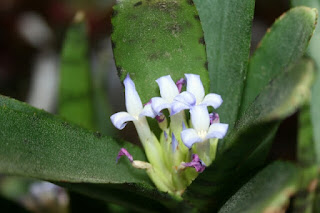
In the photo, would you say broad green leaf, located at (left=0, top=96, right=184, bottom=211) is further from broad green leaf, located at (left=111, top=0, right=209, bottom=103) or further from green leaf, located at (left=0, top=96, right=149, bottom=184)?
broad green leaf, located at (left=111, top=0, right=209, bottom=103)

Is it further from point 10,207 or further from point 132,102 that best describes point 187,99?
point 10,207

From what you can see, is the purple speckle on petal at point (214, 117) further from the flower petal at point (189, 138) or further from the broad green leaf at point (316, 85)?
the broad green leaf at point (316, 85)

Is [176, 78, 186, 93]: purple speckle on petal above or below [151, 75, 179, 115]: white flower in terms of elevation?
below

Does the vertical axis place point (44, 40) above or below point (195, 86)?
below

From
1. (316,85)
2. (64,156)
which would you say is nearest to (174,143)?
(64,156)

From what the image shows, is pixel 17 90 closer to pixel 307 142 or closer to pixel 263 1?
pixel 263 1

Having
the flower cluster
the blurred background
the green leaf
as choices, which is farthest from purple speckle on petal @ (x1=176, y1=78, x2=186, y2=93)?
the blurred background

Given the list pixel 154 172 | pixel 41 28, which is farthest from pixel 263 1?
pixel 154 172
